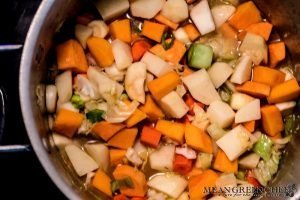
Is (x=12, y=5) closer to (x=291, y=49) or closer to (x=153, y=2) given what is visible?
(x=153, y=2)

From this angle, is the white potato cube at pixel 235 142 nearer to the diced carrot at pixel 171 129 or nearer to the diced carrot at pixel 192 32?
the diced carrot at pixel 171 129

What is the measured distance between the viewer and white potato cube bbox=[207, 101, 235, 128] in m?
1.65

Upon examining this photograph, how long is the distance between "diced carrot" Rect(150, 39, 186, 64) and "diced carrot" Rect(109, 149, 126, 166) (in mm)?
350

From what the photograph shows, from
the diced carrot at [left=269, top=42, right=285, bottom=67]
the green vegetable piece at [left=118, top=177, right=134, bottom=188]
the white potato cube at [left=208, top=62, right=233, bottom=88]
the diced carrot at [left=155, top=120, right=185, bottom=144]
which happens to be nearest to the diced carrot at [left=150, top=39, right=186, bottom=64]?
the white potato cube at [left=208, top=62, right=233, bottom=88]

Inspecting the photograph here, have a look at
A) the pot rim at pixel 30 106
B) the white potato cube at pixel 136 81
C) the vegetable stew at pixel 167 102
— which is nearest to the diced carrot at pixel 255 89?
the vegetable stew at pixel 167 102

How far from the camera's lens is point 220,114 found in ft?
5.42

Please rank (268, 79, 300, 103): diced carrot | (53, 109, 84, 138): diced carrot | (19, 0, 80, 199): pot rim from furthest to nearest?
(268, 79, 300, 103): diced carrot, (53, 109, 84, 138): diced carrot, (19, 0, 80, 199): pot rim

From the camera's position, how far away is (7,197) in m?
1.74

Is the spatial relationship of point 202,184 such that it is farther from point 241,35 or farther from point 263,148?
point 241,35

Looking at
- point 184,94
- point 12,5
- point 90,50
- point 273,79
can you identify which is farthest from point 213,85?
point 12,5

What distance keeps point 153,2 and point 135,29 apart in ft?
0.37

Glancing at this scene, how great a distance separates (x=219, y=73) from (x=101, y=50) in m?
0.40

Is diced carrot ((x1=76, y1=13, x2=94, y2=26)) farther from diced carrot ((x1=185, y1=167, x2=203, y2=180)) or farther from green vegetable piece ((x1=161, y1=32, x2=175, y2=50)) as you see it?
diced carrot ((x1=185, y1=167, x2=203, y2=180))

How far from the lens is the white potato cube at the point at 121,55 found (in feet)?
5.44
